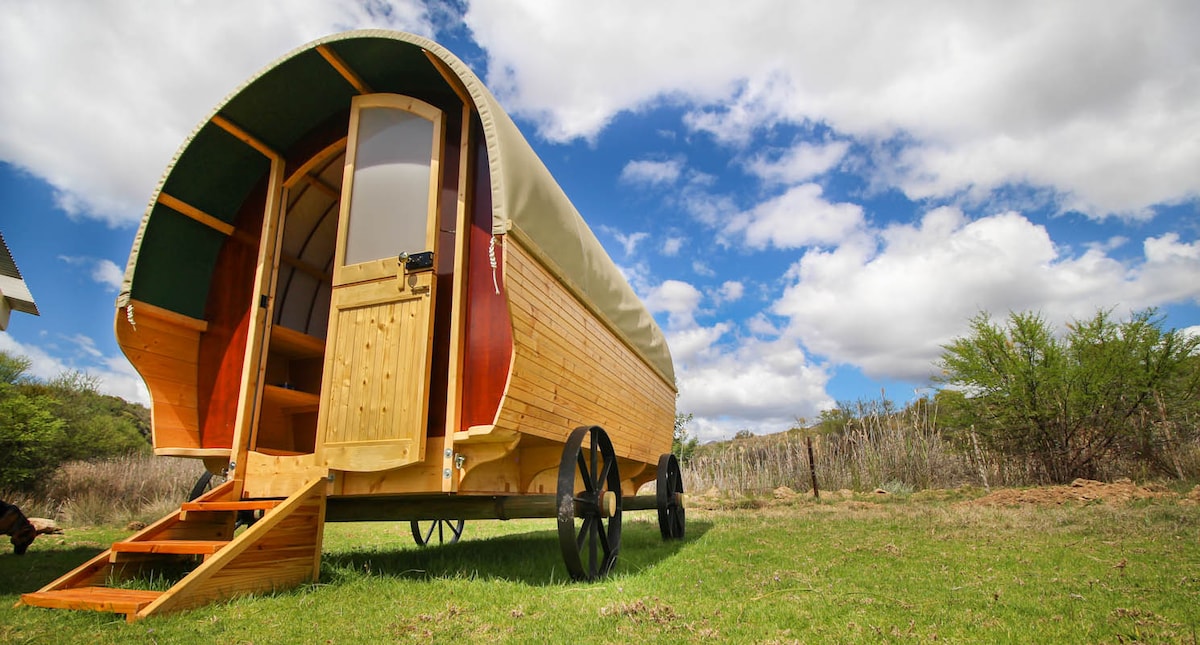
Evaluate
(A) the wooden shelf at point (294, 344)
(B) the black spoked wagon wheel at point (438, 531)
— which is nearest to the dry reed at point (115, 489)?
(B) the black spoked wagon wheel at point (438, 531)

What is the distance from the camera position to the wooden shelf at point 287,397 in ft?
15.2

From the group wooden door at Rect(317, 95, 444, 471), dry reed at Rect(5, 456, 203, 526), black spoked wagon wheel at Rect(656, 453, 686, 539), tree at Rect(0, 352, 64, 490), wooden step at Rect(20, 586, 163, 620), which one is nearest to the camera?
wooden step at Rect(20, 586, 163, 620)

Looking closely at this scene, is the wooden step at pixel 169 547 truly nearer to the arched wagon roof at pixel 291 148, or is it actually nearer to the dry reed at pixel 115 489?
the arched wagon roof at pixel 291 148

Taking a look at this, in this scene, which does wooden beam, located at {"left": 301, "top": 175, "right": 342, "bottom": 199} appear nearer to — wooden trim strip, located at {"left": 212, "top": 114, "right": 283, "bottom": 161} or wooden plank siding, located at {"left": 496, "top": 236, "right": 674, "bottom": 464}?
wooden trim strip, located at {"left": 212, "top": 114, "right": 283, "bottom": 161}

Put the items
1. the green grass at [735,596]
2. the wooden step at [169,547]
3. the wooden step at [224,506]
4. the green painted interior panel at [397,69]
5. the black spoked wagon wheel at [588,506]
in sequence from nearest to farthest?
the green grass at [735,596]
the wooden step at [169,547]
the black spoked wagon wheel at [588,506]
the wooden step at [224,506]
the green painted interior panel at [397,69]

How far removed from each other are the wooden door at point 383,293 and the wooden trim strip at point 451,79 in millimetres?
301

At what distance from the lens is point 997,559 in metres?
4.37

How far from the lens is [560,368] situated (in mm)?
4297

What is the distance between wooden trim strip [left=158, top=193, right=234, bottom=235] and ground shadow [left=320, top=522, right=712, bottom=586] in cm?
284

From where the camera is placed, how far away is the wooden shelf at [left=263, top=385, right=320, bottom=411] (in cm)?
462

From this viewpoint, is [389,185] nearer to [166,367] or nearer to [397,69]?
[397,69]

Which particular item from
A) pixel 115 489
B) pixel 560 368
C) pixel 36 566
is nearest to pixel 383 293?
pixel 560 368

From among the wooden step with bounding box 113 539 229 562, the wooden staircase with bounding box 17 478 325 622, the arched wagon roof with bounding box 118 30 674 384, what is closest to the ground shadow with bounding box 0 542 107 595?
the wooden staircase with bounding box 17 478 325 622

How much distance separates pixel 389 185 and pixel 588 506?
273 cm
